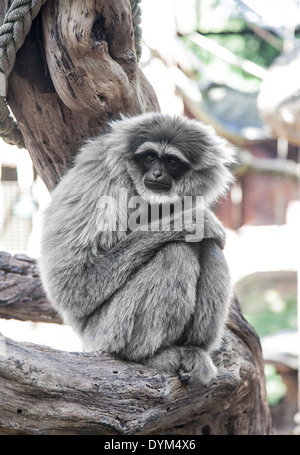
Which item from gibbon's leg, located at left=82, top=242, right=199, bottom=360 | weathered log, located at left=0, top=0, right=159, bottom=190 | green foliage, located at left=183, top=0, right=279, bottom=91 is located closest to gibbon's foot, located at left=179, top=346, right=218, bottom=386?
gibbon's leg, located at left=82, top=242, right=199, bottom=360

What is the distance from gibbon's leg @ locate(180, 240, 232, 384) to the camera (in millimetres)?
3705

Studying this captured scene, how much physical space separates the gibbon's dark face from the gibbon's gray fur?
0.02 meters

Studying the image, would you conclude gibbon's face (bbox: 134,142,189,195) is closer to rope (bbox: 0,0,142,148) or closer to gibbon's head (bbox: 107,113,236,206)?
gibbon's head (bbox: 107,113,236,206)

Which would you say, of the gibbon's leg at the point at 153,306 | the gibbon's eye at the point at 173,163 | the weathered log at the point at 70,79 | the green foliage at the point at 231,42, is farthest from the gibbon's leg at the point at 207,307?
the green foliage at the point at 231,42

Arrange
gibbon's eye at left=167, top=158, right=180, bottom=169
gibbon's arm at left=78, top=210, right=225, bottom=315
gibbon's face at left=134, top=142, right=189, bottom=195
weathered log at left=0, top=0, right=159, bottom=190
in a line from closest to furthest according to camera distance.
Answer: weathered log at left=0, top=0, right=159, bottom=190
gibbon's arm at left=78, top=210, right=225, bottom=315
gibbon's face at left=134, top=142, right=189, bottom=195
gibbon's eye at left=167, top=158, right=180, bottom=169

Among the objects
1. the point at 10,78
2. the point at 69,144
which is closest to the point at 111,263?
the point at 69,144

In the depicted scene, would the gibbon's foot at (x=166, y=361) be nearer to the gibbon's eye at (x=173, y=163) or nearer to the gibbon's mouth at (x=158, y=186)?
the gibbon's mouth at (x=158, y=186)

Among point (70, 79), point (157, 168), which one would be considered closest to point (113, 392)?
point (157, 168)

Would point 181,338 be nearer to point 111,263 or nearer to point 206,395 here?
point 206,395

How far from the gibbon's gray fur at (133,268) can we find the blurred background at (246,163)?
2.31 metres

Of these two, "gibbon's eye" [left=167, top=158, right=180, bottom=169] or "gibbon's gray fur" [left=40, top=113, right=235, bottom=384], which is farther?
"gibbon's eye" [left=167, top=158, right=180, bottom=169]

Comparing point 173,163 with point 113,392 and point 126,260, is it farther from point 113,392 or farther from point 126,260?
point 113,392

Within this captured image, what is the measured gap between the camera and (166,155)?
4027mm
